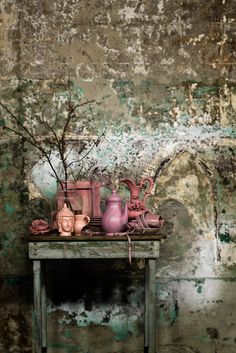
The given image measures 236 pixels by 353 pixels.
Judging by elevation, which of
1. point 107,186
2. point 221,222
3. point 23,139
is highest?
point 23,139

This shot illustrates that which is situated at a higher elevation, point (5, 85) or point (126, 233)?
point (5, 85)

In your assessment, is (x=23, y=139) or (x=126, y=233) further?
(x=23, y=139)

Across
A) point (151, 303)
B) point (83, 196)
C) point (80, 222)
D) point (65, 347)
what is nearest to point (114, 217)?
point (80, 222)

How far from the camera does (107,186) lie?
425 centimetres

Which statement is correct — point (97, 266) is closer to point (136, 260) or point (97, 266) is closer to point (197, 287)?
point (136, 260)

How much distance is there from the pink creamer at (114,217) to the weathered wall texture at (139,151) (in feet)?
1.94

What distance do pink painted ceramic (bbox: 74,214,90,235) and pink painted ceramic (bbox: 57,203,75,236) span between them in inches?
1.4

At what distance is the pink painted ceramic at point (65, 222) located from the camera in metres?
3.62

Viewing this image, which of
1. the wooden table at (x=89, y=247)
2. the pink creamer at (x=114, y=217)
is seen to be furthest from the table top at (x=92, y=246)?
the pink creamer at (x=114, y=217)

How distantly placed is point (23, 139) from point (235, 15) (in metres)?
1.91

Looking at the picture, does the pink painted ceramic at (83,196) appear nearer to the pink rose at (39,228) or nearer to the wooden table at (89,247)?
the pink rose at (39,228)

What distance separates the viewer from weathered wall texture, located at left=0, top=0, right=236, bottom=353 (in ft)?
13.9

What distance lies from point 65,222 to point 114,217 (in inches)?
12.8

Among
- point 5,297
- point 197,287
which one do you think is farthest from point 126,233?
point 5,297
